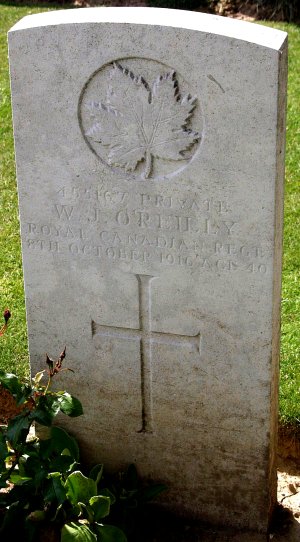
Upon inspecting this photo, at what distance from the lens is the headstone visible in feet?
11.5

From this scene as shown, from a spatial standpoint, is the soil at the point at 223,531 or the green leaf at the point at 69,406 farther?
the soil at the point at 223,531

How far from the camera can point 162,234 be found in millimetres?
3812

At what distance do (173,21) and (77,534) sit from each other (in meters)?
1.86

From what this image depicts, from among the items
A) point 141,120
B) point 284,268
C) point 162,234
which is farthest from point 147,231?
point 284,268

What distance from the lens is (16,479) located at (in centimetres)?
385

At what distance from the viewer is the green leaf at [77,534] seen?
3.67m

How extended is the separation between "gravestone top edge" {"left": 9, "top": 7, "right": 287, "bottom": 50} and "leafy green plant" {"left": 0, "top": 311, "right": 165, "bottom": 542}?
108 centimetres

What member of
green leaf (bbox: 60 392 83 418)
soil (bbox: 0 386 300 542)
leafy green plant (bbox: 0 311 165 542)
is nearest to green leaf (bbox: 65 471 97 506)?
leafy green plant (bbox: 0 311 165 542)

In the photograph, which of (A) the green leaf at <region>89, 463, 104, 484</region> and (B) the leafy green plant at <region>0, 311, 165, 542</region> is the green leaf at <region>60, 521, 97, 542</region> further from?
(A) the green leaf at <region>89, 463, 104, 484</region>

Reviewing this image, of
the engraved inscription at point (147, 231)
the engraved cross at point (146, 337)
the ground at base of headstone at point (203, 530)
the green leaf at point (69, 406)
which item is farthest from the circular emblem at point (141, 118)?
the ground at base of headstone at point (203, 530)

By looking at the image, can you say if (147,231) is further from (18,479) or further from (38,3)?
(38,3)

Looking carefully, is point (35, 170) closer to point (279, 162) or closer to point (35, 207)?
point (35, 207)

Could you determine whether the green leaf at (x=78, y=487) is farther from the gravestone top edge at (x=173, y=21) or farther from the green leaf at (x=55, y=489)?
the gravestone top edge at (x=173, y=21)

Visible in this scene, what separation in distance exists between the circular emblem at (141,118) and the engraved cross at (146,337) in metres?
0.49
